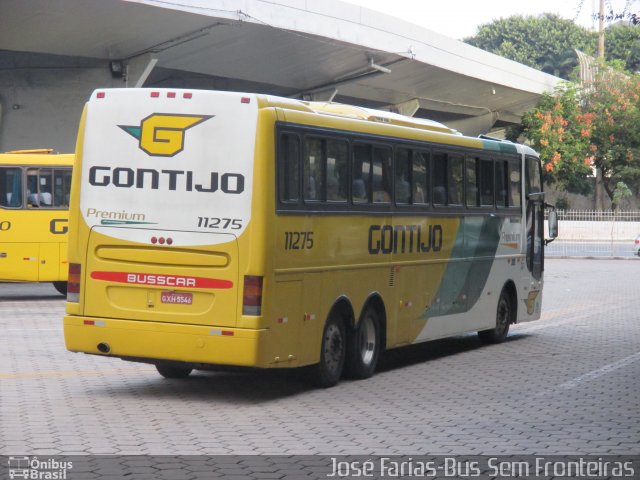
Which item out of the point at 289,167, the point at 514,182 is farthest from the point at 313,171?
the point at 514,182

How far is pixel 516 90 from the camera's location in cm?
6494

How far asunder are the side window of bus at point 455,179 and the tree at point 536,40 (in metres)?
94.6

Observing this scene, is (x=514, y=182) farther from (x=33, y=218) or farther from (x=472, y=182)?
(x=33, y=218)

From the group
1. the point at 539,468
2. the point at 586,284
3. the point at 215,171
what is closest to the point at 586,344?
the point at 215,171

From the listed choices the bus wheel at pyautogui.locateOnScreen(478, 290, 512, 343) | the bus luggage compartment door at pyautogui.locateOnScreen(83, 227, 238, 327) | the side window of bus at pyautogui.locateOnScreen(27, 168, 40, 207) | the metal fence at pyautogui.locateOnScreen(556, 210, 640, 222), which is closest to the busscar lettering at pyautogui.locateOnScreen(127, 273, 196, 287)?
the bus luggage compartment door at pyautogui.locateOnScreen(83, 227, 238, 327)

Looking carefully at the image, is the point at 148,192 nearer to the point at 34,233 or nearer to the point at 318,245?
the point at 318,245

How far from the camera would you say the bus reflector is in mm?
11711

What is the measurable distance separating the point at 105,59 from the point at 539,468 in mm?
31507

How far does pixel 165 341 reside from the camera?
11891mm

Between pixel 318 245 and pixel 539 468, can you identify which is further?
pixel 318 245

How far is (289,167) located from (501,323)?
7521 millimetres

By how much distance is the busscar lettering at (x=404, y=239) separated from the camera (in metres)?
14.2

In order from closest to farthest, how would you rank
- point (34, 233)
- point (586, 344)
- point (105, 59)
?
point (586, 344) < point (34, 233) < point (105, 59)

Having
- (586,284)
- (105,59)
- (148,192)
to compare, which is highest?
(105,59)
